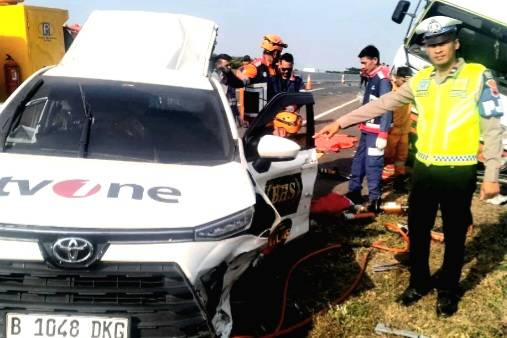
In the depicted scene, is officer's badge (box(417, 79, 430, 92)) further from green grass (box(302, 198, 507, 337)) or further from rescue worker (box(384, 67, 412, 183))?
rescue worker (box(384, 67, 412, 183))

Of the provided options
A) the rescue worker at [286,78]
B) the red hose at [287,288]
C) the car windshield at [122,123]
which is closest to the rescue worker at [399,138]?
the rescue worker at [286,78]

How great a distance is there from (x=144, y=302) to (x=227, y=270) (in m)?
0.55

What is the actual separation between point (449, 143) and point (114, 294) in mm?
2572

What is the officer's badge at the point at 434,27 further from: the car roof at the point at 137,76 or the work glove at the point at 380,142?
the work glove at the point at 380,142

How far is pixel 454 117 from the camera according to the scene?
398 cm

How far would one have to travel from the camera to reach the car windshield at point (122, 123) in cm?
363

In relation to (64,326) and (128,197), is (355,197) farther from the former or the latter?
(64,326)

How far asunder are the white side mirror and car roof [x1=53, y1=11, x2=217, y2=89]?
0.75 metres

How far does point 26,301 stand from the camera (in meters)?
2.65

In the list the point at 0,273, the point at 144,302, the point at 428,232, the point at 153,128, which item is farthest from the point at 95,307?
the point at 428,232

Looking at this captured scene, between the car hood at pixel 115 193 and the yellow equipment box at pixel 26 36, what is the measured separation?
26.7ft

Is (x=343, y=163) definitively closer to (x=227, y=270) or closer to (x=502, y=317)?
(x=502, y=317)

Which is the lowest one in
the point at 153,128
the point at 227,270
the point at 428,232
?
the point at 428,232

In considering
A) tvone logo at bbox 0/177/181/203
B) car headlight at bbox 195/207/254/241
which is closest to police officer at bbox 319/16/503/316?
car headlight at bbox 195/207/254/241
